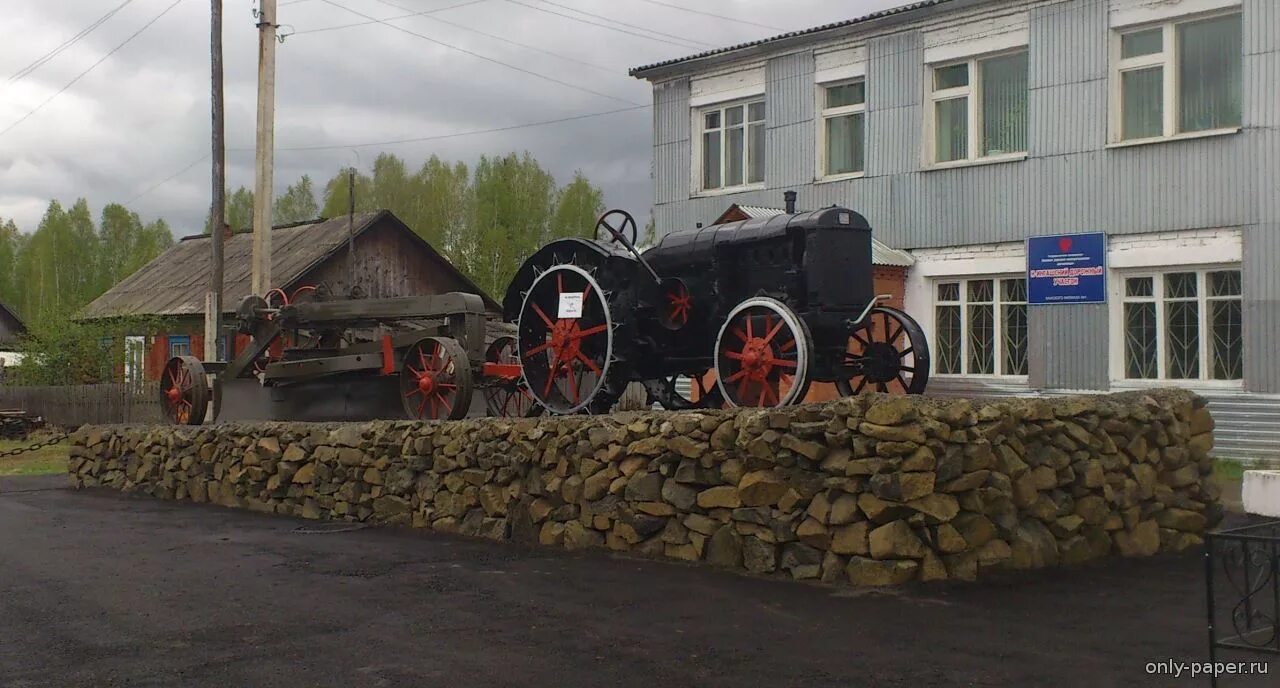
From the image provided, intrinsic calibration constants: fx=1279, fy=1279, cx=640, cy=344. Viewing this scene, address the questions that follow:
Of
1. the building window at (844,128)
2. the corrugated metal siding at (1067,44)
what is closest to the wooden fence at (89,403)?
the building window at (844,128)

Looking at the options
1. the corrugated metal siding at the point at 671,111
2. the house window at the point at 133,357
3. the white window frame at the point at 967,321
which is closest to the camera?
the white window frame at the point at 967,321

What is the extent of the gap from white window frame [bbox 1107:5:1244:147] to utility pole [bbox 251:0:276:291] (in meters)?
12.6

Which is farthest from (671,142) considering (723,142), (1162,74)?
(1162,74)

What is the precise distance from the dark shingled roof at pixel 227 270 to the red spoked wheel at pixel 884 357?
24.0 m

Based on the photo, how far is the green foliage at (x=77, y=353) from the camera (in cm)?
3078

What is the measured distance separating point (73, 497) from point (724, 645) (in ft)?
37.3

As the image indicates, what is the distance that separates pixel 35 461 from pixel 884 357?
17.4 m

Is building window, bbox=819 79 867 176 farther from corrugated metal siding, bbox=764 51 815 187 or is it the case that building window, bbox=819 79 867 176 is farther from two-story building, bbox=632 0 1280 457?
corrugated metal siding, bbox=764 51 815 187

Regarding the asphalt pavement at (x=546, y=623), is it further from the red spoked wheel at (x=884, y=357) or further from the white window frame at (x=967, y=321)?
the white window frame at (x=967, y=321)

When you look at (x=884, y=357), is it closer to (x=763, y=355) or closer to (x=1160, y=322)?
(x=763, y=355)

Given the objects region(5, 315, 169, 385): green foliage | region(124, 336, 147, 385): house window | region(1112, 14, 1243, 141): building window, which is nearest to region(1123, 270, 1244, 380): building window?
region(1112, 14, 1243, 141): building window

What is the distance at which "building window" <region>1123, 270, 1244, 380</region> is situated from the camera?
53.1ft

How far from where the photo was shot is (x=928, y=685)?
5.74 m

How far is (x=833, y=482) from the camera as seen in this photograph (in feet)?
26.8
